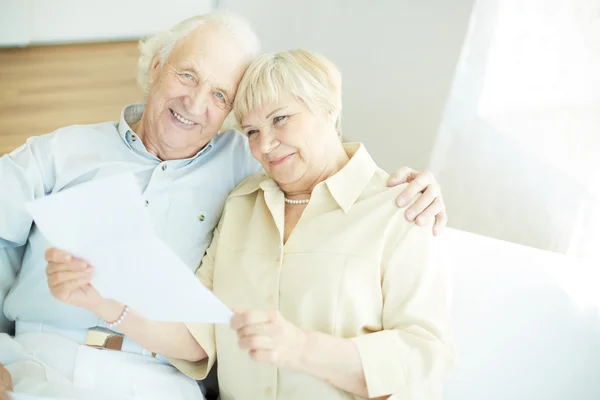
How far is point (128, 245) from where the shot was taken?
116 centimetres

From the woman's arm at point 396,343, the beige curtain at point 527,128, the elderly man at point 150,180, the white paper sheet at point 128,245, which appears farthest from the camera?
the beige curtain at point 527,128

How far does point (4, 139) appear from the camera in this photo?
3.70 metres

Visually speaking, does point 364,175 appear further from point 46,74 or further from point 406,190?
point 46,74

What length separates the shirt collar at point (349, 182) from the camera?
161 centimetres

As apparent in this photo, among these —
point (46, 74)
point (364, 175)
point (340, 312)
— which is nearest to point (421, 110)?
point (364, 175)

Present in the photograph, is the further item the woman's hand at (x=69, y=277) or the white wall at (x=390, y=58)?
the white wall at (x=390, y=58)

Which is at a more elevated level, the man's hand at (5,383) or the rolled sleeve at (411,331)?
the rolled sleeve at (411,331)

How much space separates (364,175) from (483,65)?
1.08 meters

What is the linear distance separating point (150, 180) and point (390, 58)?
6.54 ft

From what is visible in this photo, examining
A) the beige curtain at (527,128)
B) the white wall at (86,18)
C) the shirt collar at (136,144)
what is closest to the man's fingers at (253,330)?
the shirt collar at (136,144)

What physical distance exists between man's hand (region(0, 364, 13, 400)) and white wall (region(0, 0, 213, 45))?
4005mm

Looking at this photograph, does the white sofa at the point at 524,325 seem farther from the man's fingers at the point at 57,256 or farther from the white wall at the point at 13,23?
the white wall at the point at 13,23

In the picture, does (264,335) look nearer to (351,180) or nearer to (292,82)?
(351,180)

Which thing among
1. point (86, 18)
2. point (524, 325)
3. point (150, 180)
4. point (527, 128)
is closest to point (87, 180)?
point (150, 180)
